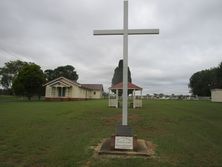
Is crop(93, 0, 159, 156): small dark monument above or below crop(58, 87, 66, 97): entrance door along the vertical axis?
below

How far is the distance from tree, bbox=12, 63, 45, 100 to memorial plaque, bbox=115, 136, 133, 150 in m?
41.7

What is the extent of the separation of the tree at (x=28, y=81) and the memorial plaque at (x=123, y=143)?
137 ft

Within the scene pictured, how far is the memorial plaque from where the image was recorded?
281 inches

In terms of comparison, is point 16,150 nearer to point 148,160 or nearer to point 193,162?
point 148,160

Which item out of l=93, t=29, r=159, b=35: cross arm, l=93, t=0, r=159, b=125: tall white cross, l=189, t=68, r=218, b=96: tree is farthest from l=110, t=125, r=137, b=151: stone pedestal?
l=189, t=68, r=218, b=96: tree

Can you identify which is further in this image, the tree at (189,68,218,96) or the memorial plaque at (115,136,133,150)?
the tree at (189,68,218,96)

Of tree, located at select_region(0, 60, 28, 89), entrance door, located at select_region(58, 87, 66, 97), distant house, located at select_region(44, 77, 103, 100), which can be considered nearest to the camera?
distant house, located at select_region(44, 77, 103, 100)

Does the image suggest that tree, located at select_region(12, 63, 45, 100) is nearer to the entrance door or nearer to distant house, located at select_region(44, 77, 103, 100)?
distant house, located at select_region(44, 77, 103, 100)

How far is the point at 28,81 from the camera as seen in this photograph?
46812 millimetres

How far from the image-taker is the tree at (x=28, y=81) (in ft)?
152

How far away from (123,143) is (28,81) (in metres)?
42.3

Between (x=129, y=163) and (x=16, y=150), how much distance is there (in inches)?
124

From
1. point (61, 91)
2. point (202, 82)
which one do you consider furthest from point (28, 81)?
point (202, 82)

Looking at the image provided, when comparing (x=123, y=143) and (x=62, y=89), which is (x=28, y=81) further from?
(x=123, y=143)
